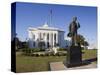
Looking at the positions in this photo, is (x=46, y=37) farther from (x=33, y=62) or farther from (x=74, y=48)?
(x=74, y=48)

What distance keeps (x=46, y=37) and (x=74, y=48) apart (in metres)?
0.55

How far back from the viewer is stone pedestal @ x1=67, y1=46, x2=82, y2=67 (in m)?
3.79

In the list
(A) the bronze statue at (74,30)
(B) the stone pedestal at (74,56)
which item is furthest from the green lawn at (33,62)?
(A) the bronze statue at (74,30)

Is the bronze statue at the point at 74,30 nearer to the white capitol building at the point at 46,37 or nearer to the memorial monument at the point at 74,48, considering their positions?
the memorial monument at the point at 74,48

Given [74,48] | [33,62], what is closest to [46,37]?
[33,62]

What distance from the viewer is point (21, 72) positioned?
3.43 metres

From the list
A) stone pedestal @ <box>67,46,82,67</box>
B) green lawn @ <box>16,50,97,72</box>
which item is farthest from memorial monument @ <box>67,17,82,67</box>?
green lawn @ <box>16,50,97,72</box>

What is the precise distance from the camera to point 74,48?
383cm

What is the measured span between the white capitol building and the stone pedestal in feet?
0.59

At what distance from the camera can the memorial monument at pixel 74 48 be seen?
12.4 feet

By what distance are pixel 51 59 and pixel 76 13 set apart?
2.86ft
